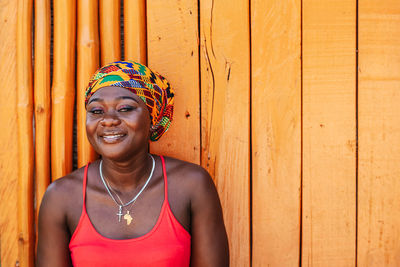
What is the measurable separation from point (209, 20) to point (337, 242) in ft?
4.55

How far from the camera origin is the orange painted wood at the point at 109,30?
2057mm

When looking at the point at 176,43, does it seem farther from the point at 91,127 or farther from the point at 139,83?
the point at 91,127

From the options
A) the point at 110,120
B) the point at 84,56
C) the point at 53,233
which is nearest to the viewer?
the point at 110,120

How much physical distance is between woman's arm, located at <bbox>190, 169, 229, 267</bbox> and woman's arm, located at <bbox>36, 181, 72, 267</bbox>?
59 centimetres

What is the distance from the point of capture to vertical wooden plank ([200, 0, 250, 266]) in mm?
2062

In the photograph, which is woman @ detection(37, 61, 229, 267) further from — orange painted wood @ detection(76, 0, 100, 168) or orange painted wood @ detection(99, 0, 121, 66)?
orange painted wood @ detection(99, 0, 121, 66)

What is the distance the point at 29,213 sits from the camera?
81.0 inches

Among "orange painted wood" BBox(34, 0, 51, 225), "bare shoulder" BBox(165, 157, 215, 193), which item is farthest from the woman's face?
"orange painted wood" BBox(34, 0, 51, 225)

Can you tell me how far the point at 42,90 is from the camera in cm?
205

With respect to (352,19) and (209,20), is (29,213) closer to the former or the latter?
(209,20)

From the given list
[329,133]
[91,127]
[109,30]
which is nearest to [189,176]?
[91,127]

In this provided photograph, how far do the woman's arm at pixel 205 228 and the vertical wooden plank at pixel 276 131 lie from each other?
0.35 metres

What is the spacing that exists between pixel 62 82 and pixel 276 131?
1177 mm

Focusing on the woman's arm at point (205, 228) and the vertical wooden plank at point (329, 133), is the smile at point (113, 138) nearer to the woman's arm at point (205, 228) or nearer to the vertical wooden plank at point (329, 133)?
the woman's arm at point (205, 228)
